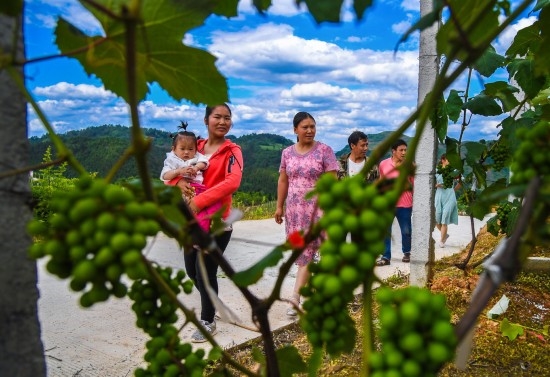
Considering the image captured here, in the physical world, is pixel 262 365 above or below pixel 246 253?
above

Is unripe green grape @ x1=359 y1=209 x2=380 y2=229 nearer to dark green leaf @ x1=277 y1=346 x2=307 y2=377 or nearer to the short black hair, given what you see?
dark green leaf @ x1=277 y1=346 x2=307 y2=377

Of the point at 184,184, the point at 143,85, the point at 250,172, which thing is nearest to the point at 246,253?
the point at 184,184

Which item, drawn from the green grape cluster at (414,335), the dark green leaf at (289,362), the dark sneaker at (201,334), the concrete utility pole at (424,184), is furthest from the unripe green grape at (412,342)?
the concrete utility pole at (424,184)

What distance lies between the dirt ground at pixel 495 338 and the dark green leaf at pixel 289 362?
147cm

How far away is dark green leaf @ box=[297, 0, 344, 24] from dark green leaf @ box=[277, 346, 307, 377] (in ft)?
1.72

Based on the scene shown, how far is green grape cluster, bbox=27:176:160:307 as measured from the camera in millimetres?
443

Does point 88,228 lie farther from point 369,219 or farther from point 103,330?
point 103,330

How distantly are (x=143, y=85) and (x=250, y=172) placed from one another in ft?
71.3

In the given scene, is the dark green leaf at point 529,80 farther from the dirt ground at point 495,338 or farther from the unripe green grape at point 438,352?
the unripe green grape at point 438,352

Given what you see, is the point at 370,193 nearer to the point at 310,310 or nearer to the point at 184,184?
the point at 310,310

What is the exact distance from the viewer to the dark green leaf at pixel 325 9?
58cm

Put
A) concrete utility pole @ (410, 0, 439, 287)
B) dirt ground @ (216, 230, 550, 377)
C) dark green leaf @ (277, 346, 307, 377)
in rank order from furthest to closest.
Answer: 1. concrete utility pole @ (410, 0, 439, 287)
2. dirt ground @ (216, 230, 550, 377)
3. dark green leaf @ (277, 346, 307, 377)

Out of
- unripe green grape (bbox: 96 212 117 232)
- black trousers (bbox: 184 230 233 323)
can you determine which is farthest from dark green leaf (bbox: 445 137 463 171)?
unripe green grape (bbox: 96 212 117 232)

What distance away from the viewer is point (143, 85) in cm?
83
